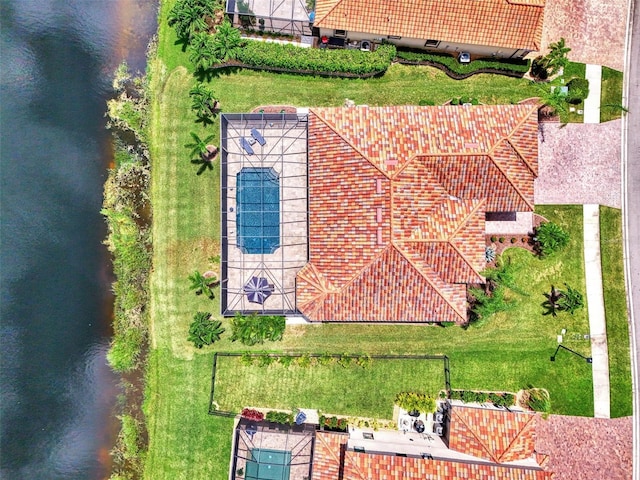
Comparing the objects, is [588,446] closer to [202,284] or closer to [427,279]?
[427,279]

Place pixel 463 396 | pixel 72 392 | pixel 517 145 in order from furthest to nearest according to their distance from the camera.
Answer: pixel 72 392, pixel 463 396, pixel 517 145

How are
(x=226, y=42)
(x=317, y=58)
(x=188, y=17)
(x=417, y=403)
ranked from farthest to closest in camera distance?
1. (x=317, y=58)
2. (x=188, y=17)
3. (x=417, y=403)
4. (x=226, y=42)

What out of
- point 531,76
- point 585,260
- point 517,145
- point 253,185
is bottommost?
point 585,260

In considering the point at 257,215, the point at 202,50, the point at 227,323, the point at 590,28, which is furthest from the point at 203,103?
the point at 590,28

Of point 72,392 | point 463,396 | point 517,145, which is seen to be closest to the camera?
point 517,145

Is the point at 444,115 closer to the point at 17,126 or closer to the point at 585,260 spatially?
the point at 585,260

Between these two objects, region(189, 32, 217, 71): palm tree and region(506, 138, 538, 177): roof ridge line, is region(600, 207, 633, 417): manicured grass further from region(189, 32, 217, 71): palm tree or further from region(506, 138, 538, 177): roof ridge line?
region(189, 32, 217, 71): palm tree

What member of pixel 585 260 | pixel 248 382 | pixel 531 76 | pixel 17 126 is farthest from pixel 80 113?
pixel 585 260

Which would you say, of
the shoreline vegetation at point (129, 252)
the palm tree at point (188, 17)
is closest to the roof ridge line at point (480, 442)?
the shoreline vegetation at point (129, 252)
